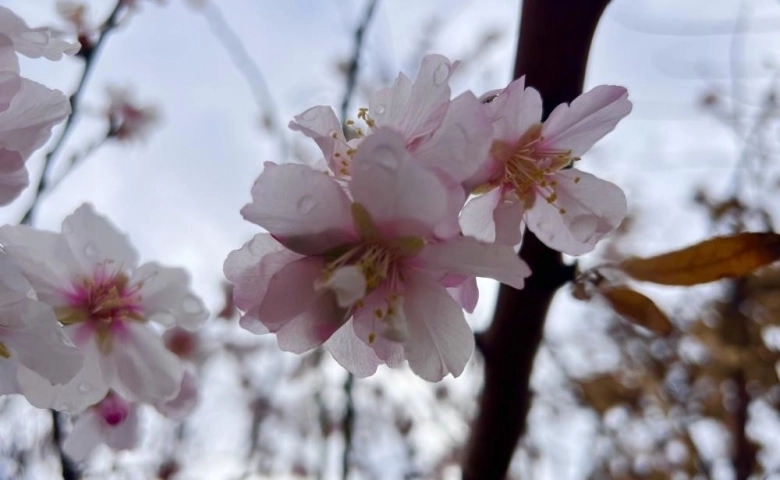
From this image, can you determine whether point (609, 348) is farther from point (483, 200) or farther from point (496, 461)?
point (483, 200)

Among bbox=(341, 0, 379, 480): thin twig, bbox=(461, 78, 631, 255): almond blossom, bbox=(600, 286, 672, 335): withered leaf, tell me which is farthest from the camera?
bbox=(341, 0, 379, 480): thin twig

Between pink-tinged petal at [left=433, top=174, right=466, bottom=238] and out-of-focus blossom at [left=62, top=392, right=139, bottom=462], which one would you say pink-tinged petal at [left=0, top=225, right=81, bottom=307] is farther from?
pink-tinged petal at [left=433, top=174, right=466, bottom=238]

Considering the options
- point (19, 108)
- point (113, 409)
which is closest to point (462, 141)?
point (19, 108)

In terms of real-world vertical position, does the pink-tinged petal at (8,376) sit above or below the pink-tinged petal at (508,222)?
below

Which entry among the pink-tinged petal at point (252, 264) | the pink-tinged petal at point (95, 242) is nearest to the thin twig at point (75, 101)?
the pink-tinged petal at point (95, 242)

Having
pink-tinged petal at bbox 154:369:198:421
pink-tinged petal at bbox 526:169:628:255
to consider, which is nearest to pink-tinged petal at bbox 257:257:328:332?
pink-tinged petal at bbox 526:169:628:255

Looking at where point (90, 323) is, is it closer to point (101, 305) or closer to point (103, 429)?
point (101, 305)

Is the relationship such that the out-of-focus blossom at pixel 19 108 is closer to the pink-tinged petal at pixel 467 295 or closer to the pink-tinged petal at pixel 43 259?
the pink-tinged petal at pixel 43 259
